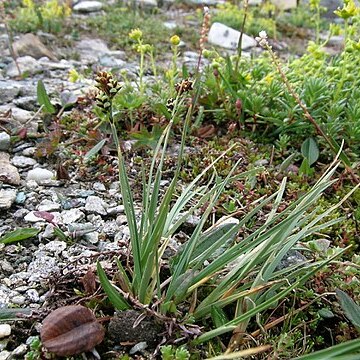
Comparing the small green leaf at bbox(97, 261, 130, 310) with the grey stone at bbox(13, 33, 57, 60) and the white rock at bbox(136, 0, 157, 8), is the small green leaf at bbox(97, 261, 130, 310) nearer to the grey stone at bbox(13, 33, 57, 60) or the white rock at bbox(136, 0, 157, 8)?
the grey stone at bbox(13, 33, 57, 60)

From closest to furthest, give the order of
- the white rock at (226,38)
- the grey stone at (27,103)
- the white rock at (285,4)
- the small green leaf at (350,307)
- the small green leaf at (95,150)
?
the small green leaf at (350,307) < the small green leaf at (95,150) < the grey stone at (27,103) < the white rock at (226,38) < the white rock at (285,4)

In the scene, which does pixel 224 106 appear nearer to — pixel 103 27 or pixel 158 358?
pixel 158 358

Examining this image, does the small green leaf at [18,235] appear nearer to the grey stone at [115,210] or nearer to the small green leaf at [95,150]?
the grey stone at [115,210]

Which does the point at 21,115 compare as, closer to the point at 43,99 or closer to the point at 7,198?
the point at 43,99

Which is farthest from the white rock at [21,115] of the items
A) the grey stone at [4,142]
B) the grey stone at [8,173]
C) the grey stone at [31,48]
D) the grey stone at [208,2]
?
the grey stone at [208,2]

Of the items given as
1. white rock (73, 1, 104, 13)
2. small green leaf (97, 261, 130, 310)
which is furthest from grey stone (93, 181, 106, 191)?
white rock (73, 1, 104, 13)
